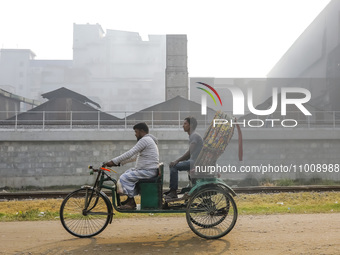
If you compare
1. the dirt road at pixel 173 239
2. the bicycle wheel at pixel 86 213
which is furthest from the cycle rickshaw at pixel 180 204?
the dirt road at pixel 173 239

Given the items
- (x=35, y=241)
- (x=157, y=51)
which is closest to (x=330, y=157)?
(x=35, y=241)

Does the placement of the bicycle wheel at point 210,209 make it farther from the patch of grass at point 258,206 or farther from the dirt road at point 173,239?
the patch of grass at point 258,206

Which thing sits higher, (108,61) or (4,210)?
(108,61)

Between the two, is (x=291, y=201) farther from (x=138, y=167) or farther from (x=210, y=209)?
(x=138, y=167)

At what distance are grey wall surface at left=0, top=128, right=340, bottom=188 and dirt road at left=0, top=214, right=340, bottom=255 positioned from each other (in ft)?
40.9

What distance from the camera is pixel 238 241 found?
17.8ft

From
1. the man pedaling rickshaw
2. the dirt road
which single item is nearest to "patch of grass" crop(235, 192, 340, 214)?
the dirt road

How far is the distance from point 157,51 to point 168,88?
1554 inches

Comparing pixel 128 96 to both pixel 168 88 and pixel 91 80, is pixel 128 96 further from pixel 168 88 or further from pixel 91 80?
pixel 168 88

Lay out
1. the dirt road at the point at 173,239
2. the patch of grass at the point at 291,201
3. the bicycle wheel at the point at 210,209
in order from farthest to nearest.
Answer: the patch of grass at the point at 291,201 → the bicycle wheel at the point at 210,209 → the dirt road at the point at 173,239

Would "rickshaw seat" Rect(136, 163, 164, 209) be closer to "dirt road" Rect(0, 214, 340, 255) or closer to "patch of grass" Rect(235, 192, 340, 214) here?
"dirt road" Rect(0, 214, 340, 255)

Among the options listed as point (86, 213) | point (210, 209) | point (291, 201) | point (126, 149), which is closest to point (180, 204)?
point (210, 209)

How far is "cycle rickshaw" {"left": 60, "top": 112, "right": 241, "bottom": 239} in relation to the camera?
570 cm

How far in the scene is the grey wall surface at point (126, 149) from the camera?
19.5m
